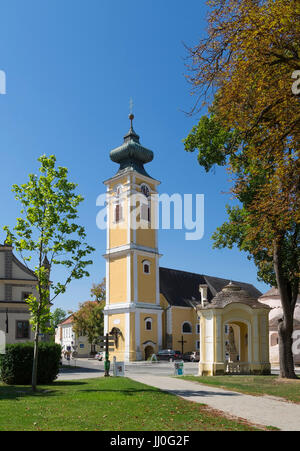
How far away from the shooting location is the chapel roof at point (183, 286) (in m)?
63.0

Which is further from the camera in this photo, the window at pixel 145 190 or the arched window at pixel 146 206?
the window at pixel 145 190

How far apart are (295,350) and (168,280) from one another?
2751 centimetres

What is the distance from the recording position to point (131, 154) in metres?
58.9

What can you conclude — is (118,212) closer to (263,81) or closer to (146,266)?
(146,266)

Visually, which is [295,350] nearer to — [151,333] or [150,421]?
[151,333]

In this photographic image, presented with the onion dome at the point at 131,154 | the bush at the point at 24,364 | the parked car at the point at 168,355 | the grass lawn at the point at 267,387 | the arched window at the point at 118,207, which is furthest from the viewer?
the onion dome at the point at 131,154

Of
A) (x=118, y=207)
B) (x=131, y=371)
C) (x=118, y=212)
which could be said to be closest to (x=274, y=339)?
(x=131, y=371)

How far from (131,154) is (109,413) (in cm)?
4957

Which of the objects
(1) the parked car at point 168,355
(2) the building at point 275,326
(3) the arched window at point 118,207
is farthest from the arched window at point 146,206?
(2) the building at point 275,326

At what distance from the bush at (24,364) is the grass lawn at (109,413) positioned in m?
5.01

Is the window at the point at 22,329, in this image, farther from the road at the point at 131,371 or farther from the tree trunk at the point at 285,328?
the tree trunk at the point at 285,328

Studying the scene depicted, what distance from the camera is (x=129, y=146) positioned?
58.6 meters

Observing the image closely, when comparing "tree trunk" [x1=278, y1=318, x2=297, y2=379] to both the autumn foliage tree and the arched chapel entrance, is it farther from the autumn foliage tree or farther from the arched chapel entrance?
the autumn foliage tree
